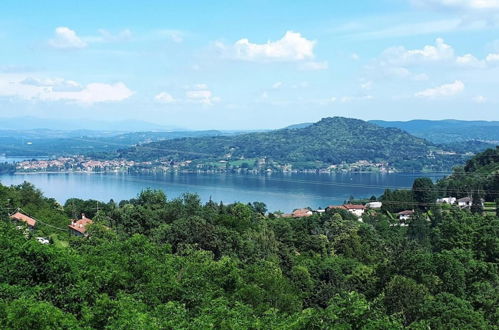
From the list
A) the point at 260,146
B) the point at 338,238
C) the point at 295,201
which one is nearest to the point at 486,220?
the point at 338,238

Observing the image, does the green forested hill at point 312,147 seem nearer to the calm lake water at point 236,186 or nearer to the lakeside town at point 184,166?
the lakeside town at point 184,166

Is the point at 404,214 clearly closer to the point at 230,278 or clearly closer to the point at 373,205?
the point at 373,205

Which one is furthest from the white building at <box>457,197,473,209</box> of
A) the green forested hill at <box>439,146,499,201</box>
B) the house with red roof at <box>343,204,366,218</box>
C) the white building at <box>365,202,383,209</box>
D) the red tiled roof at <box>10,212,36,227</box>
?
the red tiled roof at <box>10,212,36,227</box>

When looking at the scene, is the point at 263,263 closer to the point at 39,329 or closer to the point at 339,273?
the point at 339,273

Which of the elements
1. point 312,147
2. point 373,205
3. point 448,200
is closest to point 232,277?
point 448,200

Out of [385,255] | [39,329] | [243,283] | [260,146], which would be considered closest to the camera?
[39,329]

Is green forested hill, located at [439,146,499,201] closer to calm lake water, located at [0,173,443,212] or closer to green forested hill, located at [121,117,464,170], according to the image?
calm lake water, located at [0,173,443,212]
